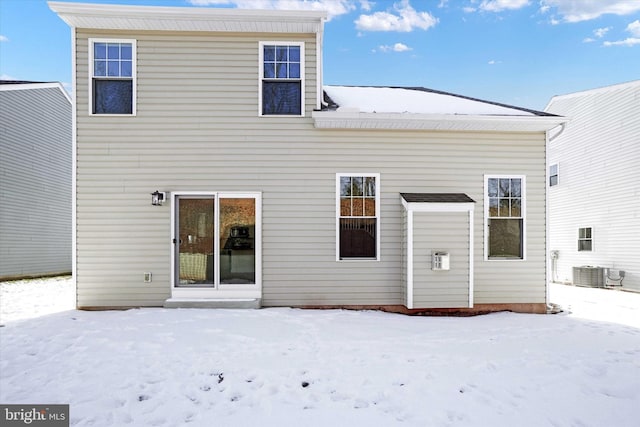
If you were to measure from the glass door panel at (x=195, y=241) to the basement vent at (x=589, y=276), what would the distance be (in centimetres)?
1012

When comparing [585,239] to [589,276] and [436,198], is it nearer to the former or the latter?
[589,276]

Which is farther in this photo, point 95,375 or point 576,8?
point 576,8

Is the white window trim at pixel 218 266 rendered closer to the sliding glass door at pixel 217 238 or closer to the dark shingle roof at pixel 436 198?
the sliding glass door at pixel 217 238

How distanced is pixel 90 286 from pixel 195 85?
155 inches

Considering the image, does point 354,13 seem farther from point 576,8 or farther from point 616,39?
point 616,39

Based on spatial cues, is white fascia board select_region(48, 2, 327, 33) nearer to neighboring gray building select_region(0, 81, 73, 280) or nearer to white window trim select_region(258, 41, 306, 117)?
white window trim select_region(258, 41, 306, 117)

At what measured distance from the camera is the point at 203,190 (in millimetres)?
6094

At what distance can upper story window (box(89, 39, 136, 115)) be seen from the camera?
6.06 metres

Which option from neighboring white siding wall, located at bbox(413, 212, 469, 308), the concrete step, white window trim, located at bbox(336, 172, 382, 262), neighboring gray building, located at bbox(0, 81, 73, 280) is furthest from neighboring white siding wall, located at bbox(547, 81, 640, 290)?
neighboring gray building, located at bbox(0, 81, 73, 280)

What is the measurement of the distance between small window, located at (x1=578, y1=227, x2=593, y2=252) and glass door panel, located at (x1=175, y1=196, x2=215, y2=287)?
1065cm

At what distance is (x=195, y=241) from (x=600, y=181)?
10963 millimetres

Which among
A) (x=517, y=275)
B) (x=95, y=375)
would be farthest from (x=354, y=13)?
(x=95, y=375)

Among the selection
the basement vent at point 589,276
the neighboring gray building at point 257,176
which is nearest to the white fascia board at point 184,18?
the neighboring gray building at point 257,176

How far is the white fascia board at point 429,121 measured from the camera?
586cm
